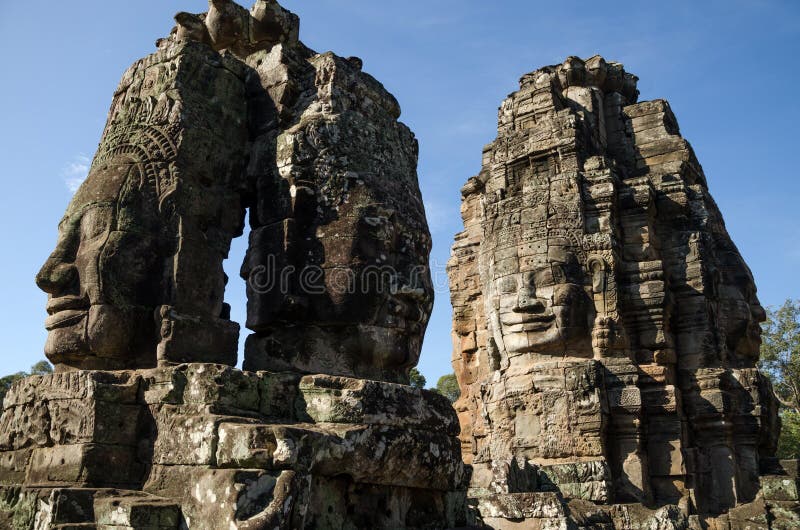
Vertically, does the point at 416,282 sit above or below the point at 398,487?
above

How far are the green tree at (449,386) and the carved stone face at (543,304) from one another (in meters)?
28.2

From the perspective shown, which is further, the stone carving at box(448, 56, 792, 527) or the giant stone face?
the giant stone face

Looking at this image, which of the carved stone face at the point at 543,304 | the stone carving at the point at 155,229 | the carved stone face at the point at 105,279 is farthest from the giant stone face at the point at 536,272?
the carved stone face at the point at 105,279

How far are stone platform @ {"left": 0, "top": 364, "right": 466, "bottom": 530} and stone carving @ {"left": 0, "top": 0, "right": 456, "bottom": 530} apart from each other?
0.01 metres

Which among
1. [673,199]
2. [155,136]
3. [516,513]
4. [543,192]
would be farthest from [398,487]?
[673,199]

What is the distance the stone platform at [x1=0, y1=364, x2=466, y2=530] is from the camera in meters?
3.26

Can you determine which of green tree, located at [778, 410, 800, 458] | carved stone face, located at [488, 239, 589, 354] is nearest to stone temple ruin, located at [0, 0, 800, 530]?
carved stone face, located at [488, 239, 589, 354]

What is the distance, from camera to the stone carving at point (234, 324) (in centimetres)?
347

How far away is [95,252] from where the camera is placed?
4.12m

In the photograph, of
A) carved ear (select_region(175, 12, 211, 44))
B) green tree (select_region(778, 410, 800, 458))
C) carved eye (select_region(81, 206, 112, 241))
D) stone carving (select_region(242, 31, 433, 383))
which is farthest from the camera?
green tree (select_region(778, 410, 800, 458))

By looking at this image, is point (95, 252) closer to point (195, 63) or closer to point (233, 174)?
point (233, 174)

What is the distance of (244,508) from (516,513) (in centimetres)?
465

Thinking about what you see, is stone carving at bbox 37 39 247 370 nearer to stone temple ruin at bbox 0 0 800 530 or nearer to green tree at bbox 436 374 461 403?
stone temple ruin at bbox 0 0 800 530

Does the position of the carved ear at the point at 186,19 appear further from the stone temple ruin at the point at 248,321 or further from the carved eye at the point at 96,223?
the carved eye at the point at 96,223
